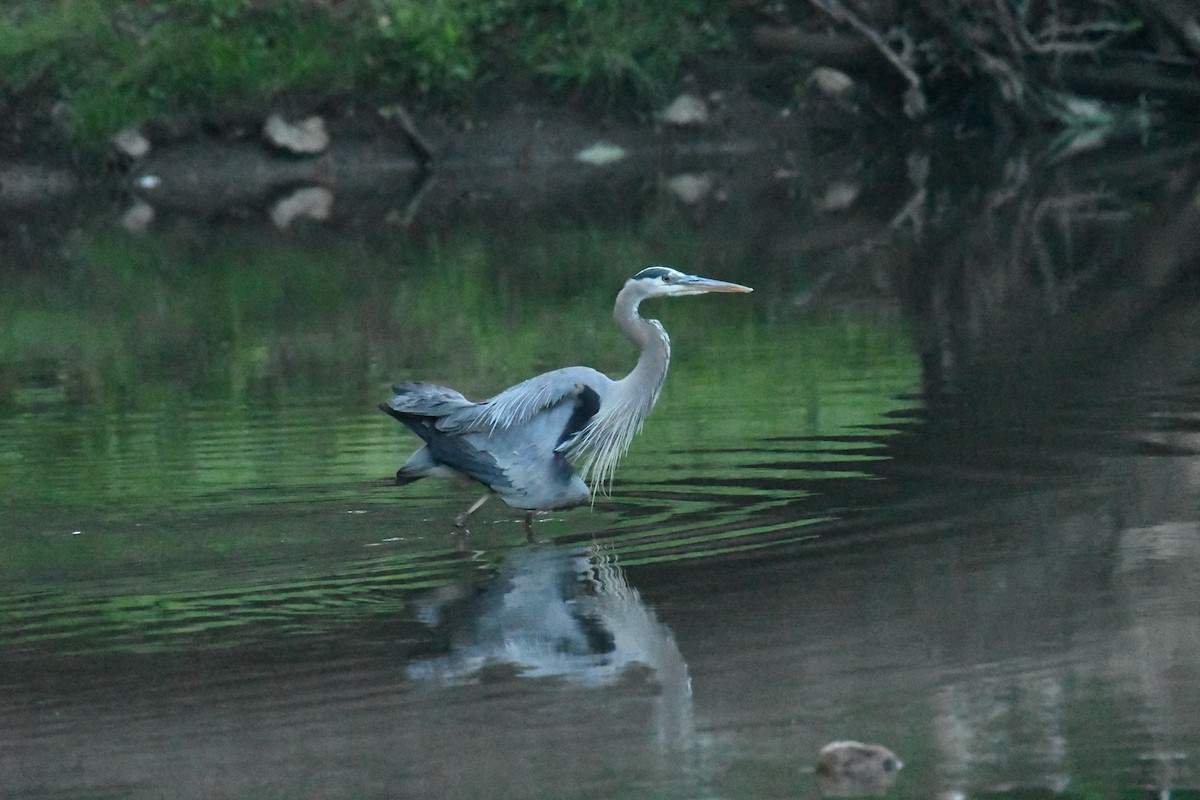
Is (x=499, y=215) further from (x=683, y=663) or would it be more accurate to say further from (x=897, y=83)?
(x=683, y=663)

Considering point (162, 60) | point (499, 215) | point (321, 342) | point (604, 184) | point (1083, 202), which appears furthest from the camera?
point (162, 60)

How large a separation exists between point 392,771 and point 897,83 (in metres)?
22.3

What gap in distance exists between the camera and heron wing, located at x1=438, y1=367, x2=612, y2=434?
8.20 m

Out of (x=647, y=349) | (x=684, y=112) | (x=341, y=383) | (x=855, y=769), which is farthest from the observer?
(x=684, y=112)

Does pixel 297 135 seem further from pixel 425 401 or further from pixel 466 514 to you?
pixel 466 514

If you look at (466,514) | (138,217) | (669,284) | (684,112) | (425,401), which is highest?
(684,112)

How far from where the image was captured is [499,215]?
2148cm

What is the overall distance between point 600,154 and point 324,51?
372 centimetres

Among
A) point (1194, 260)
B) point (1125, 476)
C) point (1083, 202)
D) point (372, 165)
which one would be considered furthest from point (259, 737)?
point (372, 165)

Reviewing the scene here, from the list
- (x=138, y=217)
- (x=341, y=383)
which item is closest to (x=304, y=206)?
(x=138, y=217)

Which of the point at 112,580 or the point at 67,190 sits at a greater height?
the point at 67,190

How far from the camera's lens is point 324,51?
26.2m

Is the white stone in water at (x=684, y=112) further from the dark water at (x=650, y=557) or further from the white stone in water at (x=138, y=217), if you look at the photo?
the dark water at (x=650, y=557)

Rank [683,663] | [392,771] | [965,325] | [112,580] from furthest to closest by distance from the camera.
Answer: [965,325] → [112,580] → [683,663] → [392,771]
